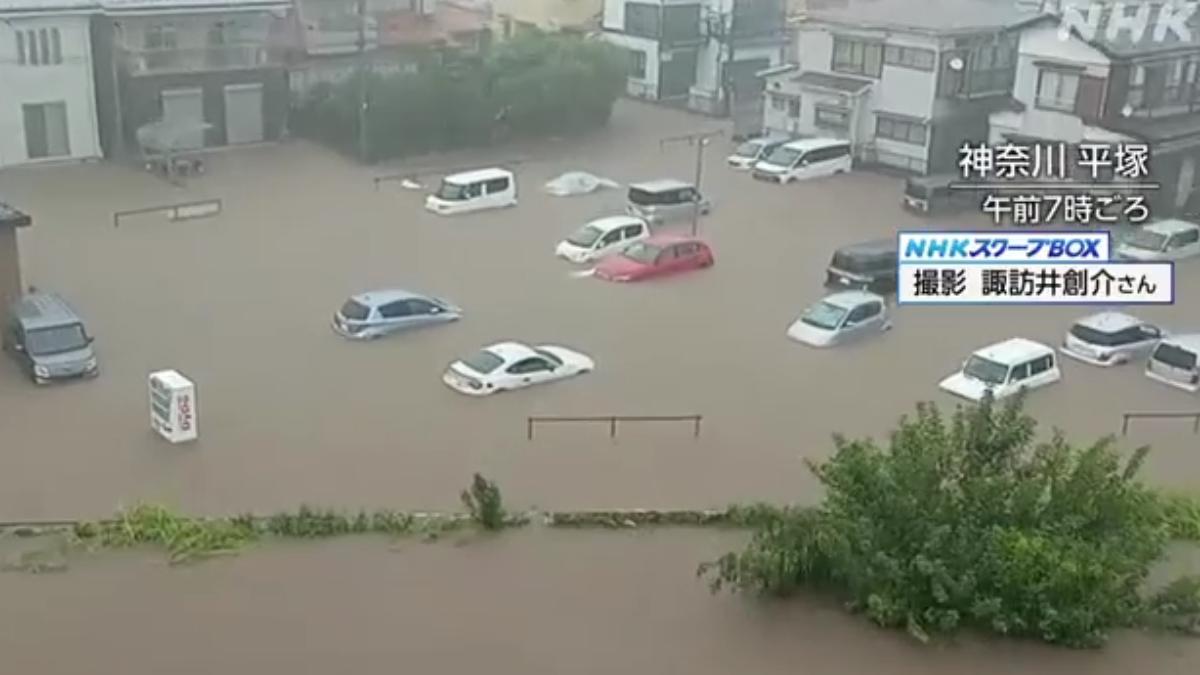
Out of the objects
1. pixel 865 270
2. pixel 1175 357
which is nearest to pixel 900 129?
pixel 865 270

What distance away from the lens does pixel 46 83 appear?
833 centimetres

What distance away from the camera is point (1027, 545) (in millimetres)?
3703

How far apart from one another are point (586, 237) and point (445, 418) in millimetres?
2076

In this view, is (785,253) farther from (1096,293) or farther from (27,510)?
(27,510)

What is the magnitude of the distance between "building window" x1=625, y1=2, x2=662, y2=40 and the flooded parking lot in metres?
2.94

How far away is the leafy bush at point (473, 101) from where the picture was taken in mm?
8695

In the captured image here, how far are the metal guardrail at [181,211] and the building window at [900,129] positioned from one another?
3.79 m

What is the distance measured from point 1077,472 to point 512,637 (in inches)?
58.7

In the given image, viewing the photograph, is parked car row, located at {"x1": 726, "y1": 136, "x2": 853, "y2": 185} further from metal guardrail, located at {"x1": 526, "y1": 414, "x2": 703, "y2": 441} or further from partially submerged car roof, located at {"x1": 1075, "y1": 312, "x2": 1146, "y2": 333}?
metal guardrail, located at {"x1": 526, "y1": 414, "x2": 703, "y2": 441}

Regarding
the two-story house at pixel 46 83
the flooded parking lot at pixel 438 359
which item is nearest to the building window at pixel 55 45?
the two-story house at pixel 46 83

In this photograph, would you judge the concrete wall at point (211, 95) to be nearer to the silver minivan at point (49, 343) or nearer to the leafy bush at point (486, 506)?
the silver minivan at point (49, 343)

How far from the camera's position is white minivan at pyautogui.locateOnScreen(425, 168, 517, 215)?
7.55 m

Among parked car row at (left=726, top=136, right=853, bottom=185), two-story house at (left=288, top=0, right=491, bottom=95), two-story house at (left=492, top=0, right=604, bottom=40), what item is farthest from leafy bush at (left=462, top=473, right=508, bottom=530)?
two-story house at (left=492, top=0, right=604, bottom=40)

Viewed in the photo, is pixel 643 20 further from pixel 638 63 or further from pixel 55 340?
pixel 55 340
